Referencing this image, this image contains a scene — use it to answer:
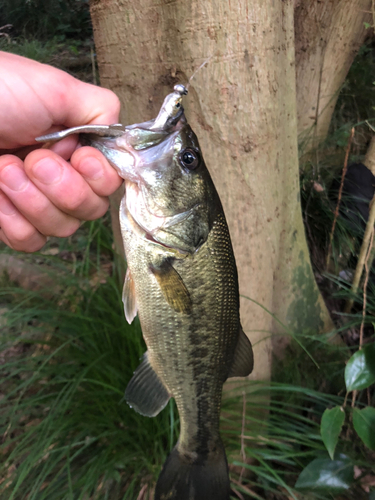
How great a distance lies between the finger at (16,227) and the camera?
1117mm

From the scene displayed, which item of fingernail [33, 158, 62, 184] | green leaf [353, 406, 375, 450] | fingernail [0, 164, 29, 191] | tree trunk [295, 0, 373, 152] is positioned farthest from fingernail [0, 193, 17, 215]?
tree trunk [295, 0, 373, 152]

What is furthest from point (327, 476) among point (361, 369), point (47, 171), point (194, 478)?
point (47, 171)

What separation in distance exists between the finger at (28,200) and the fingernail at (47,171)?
75 millimetres

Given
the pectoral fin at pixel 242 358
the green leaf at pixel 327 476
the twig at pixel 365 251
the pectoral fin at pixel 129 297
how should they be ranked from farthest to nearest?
1. the twig at pixel 365 251
2. the green leaf at pixel 327 476
3. the pectoral fin at pixel 242 358
4. the pectoral fin at pixel 129 297

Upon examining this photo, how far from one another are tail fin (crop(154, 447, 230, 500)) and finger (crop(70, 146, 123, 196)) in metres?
1.06

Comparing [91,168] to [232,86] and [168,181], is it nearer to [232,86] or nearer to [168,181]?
[168,181]

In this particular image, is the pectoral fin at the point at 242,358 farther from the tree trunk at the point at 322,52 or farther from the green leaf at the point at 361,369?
the tree trunk at the point at 322,52

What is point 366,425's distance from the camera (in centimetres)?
140

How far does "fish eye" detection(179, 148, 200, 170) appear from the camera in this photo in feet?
3.15

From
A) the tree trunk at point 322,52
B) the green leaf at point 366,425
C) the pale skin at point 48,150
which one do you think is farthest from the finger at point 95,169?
the tree trunk at point 322,52

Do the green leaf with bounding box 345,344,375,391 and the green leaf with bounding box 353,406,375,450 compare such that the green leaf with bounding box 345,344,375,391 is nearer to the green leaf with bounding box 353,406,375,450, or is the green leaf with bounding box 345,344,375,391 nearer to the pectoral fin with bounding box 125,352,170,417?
the green leaf with bounding box 353,406,375,450

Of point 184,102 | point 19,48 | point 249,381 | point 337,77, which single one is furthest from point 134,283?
point 19,48

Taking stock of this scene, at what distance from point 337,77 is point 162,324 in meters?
2.93

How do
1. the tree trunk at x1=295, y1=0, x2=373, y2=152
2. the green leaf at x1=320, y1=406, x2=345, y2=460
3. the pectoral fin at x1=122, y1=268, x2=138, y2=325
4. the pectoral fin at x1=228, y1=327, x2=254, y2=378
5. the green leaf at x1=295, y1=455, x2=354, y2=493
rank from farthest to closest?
the tree trunk at x1=295, y1=0, x2=373, y2=152 < the green leaf at x1=295, y1=455, x2=354, y2=493 < the green leaf at x1=320, y1=406, x2=345, y2=460 < the pectoral fin at x1=228, y1=327, x2=254, y2=378 < the pectoral fin at x1=122, y1=268, x2=138, y2=325
